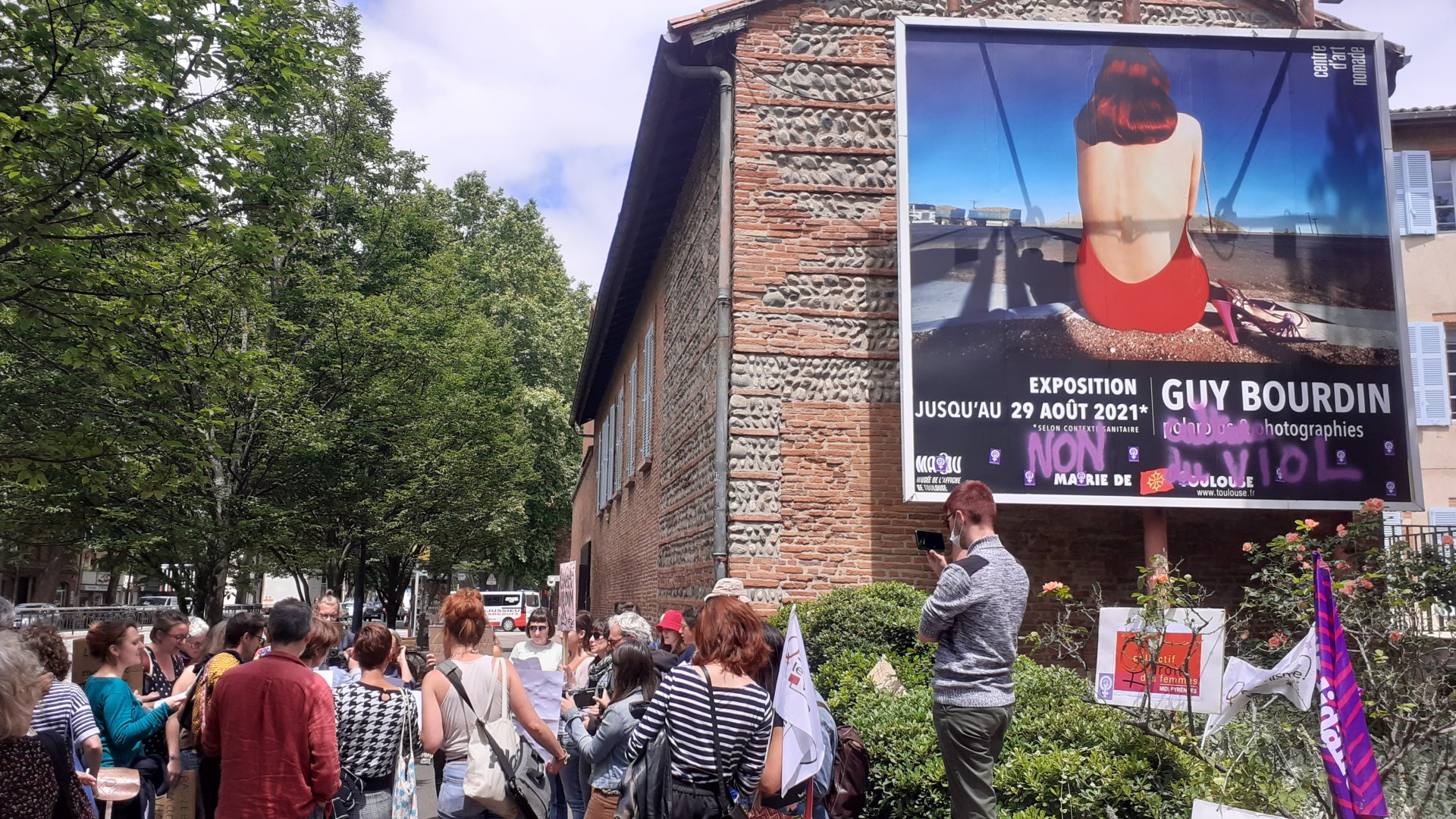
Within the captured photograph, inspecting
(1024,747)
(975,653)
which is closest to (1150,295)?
(1024,747)

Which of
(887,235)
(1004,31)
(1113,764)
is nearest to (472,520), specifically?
(887,235)

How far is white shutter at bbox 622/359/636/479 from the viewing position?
21.5 metres

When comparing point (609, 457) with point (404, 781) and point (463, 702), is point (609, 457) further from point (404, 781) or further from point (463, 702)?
point (463, 702)

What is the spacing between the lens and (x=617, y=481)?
24266 mm

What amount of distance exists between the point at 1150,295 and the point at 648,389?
10.1 meters

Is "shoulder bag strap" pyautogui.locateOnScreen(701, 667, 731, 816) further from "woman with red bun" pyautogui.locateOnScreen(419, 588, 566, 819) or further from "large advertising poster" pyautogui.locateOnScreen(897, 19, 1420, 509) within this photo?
"large advertising poster" pyautogui.locateOnScreen(897, 19, 1420, 509)

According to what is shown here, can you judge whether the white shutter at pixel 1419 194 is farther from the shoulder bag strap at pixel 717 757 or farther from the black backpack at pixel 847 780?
the shoulder bag strap at pixel 717 757

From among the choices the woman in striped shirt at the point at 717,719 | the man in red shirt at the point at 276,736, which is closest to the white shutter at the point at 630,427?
the man in red shirt at the point at 276,736

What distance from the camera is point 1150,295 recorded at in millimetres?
10836

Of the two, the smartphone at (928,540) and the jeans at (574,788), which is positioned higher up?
the smartphone at (928,540)

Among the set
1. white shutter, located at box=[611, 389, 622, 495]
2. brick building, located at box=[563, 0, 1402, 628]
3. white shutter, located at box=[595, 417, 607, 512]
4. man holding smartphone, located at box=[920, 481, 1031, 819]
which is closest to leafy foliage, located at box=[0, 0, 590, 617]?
white shutter, located at box=[595, 417, 607, 512]

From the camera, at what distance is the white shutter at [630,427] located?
2155cm

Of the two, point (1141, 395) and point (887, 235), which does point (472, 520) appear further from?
point (1141, 395)

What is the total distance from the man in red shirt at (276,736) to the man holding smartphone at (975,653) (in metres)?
2.77
